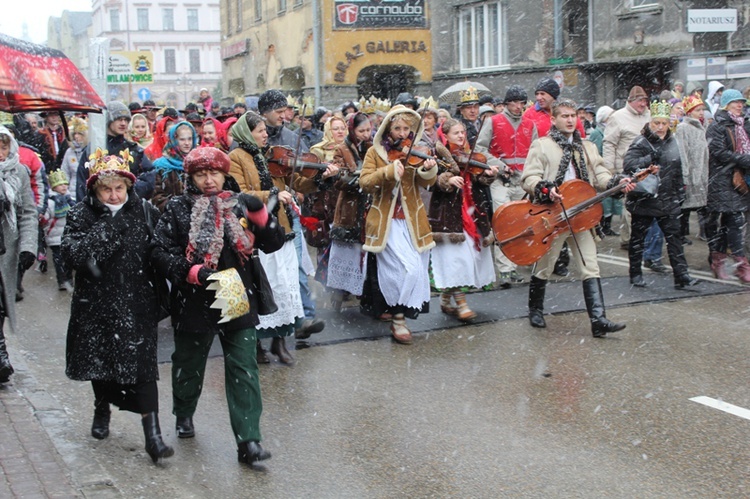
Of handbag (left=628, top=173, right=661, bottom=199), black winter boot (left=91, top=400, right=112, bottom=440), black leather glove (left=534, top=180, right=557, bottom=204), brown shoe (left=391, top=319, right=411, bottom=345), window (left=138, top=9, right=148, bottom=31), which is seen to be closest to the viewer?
black winter boot (left=91, top=400, right=112, bottom=440)

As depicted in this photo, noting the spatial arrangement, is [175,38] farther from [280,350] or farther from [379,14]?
[280,350]

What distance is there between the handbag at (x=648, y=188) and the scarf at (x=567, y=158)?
1.31 metres

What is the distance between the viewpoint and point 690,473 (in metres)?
4.84

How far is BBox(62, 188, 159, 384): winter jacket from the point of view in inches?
202

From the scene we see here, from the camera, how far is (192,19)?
83.2 m

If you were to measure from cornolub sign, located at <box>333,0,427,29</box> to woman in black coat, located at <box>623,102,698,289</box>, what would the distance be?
2109 centimetres

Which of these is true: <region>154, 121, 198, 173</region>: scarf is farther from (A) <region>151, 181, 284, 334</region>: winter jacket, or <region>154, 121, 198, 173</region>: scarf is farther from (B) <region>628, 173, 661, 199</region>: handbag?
(B) <region>628, 173, 661, 199</region>: handbag

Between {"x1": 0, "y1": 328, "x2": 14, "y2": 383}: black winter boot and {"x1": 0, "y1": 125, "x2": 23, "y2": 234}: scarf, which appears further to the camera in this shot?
{"x1": 0, "y1": 125, "x2": 23, "y2": 234}: scarf

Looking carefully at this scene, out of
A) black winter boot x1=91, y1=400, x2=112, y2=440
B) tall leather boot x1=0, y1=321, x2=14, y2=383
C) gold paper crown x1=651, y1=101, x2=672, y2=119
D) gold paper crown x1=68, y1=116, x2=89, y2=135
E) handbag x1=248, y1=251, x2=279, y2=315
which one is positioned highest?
gold paper crown x1=68, y1=116, x2=89, y2=135

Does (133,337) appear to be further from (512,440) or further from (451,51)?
(451,51)

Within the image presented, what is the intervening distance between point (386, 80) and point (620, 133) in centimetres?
2200

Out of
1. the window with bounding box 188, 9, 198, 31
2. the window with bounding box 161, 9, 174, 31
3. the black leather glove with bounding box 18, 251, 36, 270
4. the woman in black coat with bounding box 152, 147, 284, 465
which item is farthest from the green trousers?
the window with bounding box 188, 9, 198, 31

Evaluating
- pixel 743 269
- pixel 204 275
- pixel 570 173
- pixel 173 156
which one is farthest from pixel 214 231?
pixel 743 269

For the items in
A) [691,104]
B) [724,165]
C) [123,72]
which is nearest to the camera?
[724,165]
